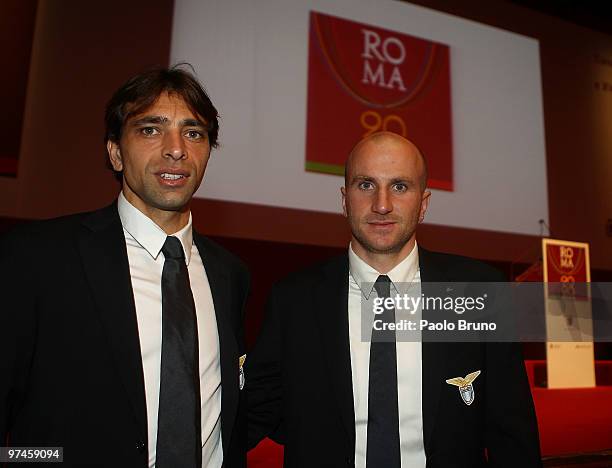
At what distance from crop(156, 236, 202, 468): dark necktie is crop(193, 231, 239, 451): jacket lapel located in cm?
13

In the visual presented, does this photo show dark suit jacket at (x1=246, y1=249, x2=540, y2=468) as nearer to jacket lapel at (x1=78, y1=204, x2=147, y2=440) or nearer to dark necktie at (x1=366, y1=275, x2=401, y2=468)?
dark necktie at (x1=366, y1=275, x2=401, y2=468)

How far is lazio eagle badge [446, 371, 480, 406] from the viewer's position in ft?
4.72

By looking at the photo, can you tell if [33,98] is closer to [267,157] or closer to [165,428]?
[267,157]

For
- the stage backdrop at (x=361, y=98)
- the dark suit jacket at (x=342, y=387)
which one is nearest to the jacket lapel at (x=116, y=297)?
the dark suit jacket at (x=342, y=387)

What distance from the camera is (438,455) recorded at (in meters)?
1.38

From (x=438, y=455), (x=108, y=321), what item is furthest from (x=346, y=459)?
(x=108, y=321)

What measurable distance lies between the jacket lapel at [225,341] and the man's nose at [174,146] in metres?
0.34

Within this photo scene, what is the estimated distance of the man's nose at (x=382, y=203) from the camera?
155 centimetres

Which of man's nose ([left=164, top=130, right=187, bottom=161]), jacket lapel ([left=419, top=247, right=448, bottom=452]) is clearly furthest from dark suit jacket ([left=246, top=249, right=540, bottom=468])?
man's nose ([left=164, top=130, right=187, bottom=161])

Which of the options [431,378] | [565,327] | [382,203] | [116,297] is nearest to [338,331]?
[431,378]

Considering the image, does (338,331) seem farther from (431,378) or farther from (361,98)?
(361,98)

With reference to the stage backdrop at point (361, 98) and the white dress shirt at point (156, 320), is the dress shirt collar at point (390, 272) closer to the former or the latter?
the white dress shirt at point (156, 320)

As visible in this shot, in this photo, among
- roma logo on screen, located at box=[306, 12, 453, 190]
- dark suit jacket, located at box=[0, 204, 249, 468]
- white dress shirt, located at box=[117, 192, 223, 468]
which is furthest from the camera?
roma logo on screen, located at box=[306, 12, 453, 190]

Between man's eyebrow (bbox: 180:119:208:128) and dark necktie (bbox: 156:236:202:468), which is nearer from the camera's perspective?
dark necktie (bbox: 156:236:202:468)
